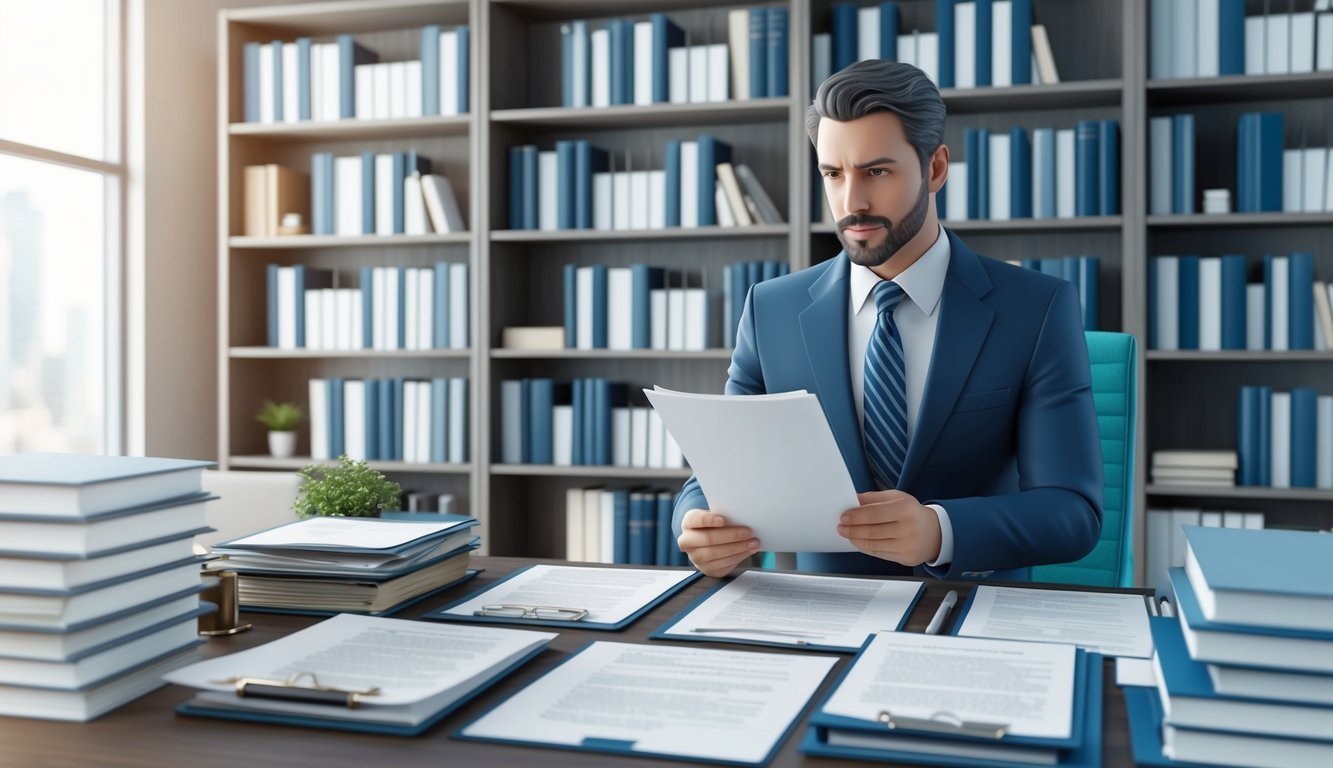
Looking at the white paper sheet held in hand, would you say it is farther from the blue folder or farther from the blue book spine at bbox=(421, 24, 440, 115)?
the blue book spine at bbox=(421, 24, 440, 115)

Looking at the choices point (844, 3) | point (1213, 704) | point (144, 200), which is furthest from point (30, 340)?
point (1213, 704)

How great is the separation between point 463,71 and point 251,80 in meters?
0.82

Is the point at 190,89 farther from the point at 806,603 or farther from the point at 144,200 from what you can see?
the point at 806,603

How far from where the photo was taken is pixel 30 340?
3432 mm

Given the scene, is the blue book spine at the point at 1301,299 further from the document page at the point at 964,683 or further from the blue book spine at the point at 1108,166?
the document page at the point at 964,683

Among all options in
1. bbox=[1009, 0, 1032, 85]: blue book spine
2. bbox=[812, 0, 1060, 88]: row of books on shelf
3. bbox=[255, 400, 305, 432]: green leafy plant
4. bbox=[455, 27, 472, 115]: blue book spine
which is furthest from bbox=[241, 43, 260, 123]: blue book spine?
bbox=[1009, 0, 1032, 85]: blue book spine

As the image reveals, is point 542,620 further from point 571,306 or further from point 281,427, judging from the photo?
point 281,427

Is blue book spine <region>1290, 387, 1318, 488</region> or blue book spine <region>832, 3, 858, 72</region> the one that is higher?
blue book spine <region>832, 3, 858, 72</region>

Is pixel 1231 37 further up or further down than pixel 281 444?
further up

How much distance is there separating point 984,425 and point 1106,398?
448mm

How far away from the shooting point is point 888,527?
133 cm

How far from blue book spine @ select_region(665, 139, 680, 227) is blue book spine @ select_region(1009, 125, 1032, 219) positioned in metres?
1.00

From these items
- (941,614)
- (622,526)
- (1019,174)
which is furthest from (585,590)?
(1019,174)

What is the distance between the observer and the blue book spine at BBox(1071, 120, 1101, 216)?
124 inches
